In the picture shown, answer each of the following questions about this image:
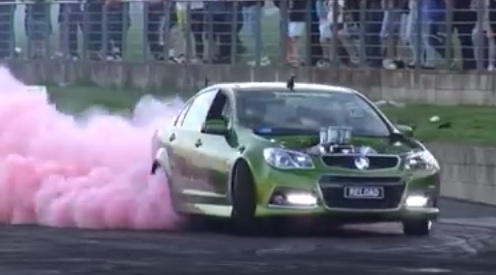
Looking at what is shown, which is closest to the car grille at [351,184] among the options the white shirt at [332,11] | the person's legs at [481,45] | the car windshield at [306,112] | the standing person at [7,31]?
the car windshield at [306,112]

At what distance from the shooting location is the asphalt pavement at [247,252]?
48.6ft

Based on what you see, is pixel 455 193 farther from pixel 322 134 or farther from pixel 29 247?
pixel 29 247

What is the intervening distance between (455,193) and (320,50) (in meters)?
9.25

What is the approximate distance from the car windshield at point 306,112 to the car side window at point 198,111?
0.49 metres

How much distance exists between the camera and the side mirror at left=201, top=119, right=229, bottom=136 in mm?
18953

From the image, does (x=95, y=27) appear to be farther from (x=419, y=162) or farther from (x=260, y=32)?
(x=419, y=162)

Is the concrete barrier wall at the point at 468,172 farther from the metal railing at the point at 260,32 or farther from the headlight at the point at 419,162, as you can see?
the metal railing at the point at 260,32

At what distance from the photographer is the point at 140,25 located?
122 ft

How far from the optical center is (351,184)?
712 inches

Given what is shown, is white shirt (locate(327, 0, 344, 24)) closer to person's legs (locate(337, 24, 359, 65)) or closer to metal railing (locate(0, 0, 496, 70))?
metal railing (locate(0, 0, 496, 70))

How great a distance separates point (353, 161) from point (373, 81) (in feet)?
40.7

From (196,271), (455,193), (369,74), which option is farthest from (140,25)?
(196,271)

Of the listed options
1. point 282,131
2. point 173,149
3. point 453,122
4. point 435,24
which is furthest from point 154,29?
point 282,131

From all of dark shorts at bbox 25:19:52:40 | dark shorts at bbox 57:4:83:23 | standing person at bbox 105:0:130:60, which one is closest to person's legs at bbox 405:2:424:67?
standing person at bbox 105:0:130:60
